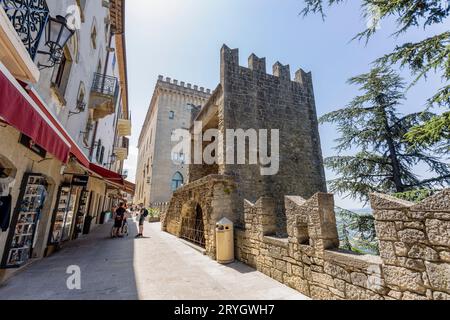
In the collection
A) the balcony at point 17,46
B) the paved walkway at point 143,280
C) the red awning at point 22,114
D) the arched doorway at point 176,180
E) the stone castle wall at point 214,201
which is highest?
the arched doorway at point 176,180

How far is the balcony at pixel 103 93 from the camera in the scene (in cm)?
929

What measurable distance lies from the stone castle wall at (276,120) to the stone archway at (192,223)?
2411mm

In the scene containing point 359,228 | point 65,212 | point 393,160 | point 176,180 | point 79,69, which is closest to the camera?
point 65,212

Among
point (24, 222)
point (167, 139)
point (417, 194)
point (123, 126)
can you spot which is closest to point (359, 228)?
point (417, 194)

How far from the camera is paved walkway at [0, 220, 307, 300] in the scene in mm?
3457

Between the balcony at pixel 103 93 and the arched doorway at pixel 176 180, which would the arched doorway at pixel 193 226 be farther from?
the arched doorway at pixel 176 180

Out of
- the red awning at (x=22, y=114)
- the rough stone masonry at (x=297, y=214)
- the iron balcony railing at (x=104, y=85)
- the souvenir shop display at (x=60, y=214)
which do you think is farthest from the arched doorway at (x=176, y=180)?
the red awning at (x=22, y=114)

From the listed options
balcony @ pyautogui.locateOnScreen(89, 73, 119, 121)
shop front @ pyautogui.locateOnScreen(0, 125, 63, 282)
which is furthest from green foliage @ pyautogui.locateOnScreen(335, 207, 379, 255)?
balcony @ pyautogui.locateOnScreen(89, 73, 119, 121)

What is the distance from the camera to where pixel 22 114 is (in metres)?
2.55

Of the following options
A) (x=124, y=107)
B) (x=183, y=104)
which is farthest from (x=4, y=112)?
(x=183, y=104)

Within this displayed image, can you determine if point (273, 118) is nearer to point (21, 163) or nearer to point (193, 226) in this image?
point (193, 226)

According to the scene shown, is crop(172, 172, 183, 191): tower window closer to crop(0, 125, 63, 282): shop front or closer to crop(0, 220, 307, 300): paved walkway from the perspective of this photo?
crop(0, 220, 307, 300): paved walkway

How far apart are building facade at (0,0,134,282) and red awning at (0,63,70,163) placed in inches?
0.5

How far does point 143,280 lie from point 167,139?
2484cm
